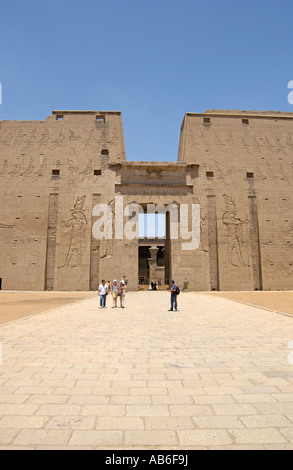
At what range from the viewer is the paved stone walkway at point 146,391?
216 cm

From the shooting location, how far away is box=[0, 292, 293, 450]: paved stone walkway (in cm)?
216

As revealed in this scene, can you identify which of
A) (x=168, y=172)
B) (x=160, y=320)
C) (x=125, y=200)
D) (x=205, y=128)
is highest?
(x=205, y=128)

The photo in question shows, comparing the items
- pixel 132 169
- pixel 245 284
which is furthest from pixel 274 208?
pixel 132 169

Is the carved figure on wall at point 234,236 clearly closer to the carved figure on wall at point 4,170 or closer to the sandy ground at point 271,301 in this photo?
the sandy ground at point 271,301

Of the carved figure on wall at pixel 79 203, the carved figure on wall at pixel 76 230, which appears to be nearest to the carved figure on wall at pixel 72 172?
the carved figure on wall at pixel 79 203

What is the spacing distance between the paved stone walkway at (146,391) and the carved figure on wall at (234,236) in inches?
707

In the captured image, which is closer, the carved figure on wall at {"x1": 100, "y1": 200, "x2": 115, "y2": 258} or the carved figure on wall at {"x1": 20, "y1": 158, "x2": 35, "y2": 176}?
the carved figure on wall at {"x1": 100, "y1": 200, "x2": 115, "y2": 258}

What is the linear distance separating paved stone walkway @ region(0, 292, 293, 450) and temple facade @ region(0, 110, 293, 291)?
1703cm

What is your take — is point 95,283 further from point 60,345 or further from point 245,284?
point 60,345

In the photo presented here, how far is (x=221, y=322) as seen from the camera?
24.6 feet

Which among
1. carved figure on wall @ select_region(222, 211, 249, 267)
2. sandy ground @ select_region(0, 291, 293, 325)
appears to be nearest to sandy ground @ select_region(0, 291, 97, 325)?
sandy ground @ select_region(0, 291, 293, 325)

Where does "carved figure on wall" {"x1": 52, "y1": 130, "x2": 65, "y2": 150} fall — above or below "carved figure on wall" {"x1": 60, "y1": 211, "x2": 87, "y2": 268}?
above

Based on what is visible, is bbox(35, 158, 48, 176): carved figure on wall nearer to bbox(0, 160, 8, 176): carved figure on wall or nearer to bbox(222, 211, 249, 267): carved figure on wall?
bbox(0, 160, 8, 176): carved figure on wall
